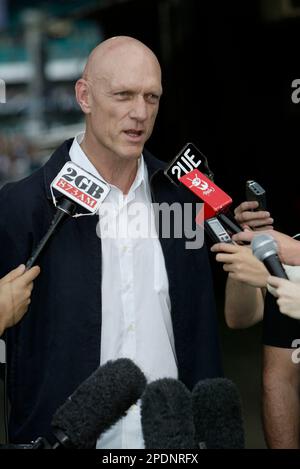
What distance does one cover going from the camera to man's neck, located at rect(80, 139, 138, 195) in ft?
6.89

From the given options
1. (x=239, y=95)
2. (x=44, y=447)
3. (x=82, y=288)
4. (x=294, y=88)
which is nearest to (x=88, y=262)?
(x=82, y=288)

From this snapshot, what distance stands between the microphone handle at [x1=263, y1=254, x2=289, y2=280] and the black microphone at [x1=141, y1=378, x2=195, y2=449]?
0.96 ft

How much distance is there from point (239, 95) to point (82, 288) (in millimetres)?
3218

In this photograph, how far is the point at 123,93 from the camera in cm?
202

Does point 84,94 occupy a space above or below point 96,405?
above

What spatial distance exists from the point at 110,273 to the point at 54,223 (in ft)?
0.90

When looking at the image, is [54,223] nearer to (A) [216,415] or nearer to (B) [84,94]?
(B) [84,94]

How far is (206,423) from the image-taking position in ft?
5.22

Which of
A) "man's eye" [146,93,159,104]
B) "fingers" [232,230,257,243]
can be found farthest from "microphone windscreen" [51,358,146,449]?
"man's eye" [146,93,159,104]

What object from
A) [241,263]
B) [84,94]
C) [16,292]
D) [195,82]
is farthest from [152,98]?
[195,82]

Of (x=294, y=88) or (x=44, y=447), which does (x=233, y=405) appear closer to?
(x=44, y=447)

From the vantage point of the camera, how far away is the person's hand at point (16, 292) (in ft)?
6.02

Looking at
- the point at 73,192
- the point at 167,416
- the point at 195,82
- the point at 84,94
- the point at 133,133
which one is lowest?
the point at 167,416

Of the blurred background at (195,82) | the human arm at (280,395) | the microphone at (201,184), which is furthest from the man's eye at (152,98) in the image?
the blurred background at (195,82)
